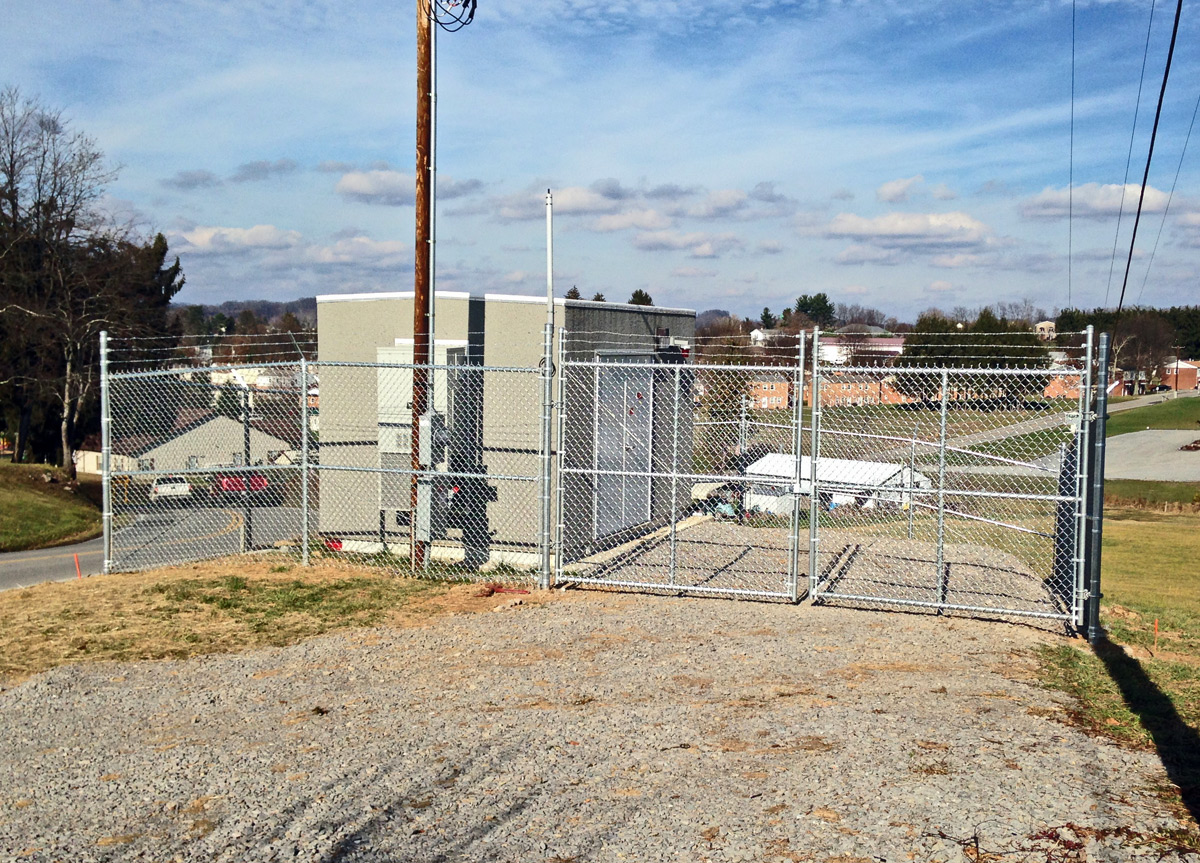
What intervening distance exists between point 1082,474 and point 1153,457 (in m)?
41.6

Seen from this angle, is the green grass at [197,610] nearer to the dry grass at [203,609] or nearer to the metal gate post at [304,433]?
the dry grass at [203,609]

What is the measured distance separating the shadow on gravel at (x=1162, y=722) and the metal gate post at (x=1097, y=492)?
0.27m

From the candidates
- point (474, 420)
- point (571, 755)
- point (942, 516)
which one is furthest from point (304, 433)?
point (942, 516)

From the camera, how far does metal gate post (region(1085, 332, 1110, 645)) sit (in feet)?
25.1

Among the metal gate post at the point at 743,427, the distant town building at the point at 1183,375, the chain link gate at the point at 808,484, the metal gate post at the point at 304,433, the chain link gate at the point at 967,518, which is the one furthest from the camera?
the distant town building at the point at 1183,375

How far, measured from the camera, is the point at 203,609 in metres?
8.89

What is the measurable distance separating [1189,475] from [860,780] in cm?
4002

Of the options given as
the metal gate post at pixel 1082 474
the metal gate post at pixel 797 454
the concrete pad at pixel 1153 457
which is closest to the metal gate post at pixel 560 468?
the metal gate post at pixel 797 454

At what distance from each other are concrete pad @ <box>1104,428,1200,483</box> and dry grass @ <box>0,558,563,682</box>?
32.2m

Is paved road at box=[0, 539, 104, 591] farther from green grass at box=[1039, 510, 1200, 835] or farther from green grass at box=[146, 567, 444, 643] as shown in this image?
green grass at box=[1039, 510, 1200, 835]

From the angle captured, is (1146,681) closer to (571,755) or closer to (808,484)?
(808,484)

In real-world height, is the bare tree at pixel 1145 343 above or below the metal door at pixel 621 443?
above

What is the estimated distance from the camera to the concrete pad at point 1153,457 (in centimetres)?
3903

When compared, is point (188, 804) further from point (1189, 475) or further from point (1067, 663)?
point (1189, 475)
